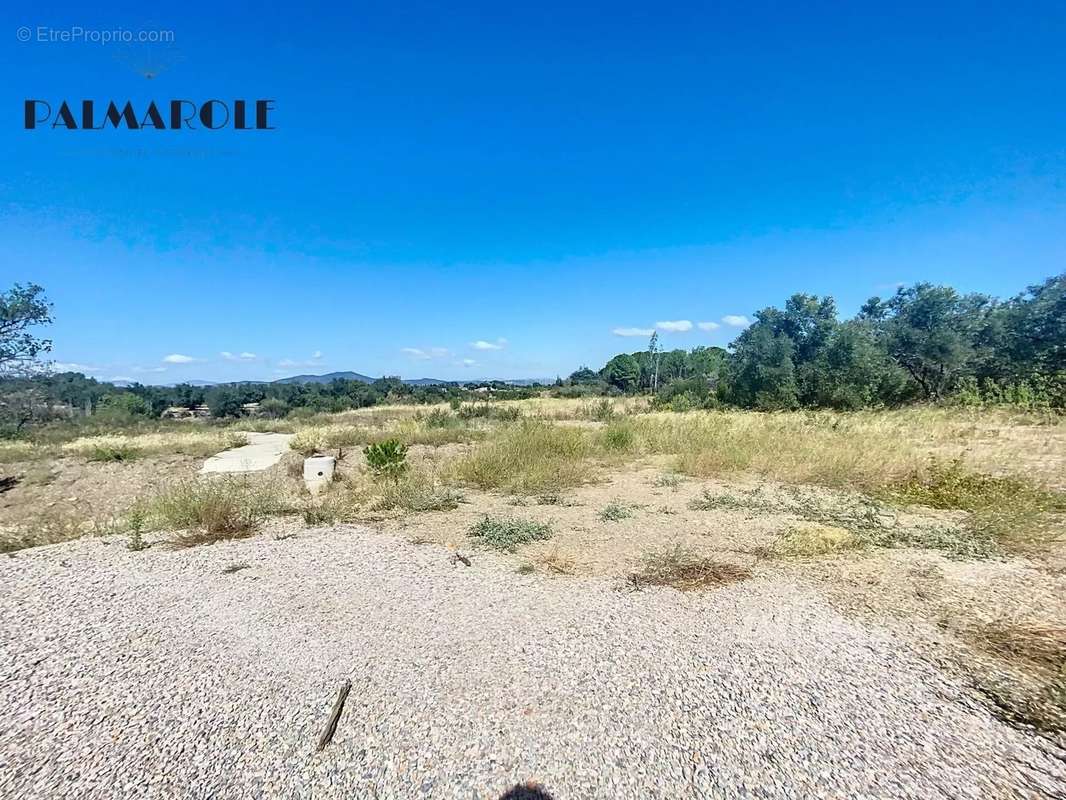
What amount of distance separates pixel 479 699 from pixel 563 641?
0.69m

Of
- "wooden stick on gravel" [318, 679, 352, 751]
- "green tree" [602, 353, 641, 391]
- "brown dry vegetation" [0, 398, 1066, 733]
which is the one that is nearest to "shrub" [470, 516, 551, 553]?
"brown dry vegetation" [0, 398, 1066, 733]

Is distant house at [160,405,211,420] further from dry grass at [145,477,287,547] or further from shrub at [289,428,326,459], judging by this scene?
dry grass at [145,477,287,547]

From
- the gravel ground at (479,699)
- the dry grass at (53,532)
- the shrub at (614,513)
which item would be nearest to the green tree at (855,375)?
the shrub at (614,513)

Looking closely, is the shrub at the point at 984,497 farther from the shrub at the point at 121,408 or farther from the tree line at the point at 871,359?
the shrub at the point at 121,408

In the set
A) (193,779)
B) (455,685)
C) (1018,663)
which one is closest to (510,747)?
(455,685)

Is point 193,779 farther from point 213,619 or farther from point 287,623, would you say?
point 213,619

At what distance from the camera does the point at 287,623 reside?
122 inches

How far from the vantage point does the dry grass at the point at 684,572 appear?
11.9ft

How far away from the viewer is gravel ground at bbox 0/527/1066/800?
183 centimetres

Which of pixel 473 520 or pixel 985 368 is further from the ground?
pixel 985 368

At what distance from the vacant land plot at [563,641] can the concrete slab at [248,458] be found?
4842 millimetres

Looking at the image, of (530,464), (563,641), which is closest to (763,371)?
(530,464)

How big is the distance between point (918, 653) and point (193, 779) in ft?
11.9

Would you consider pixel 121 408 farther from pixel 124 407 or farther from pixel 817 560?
pixel 817 560
